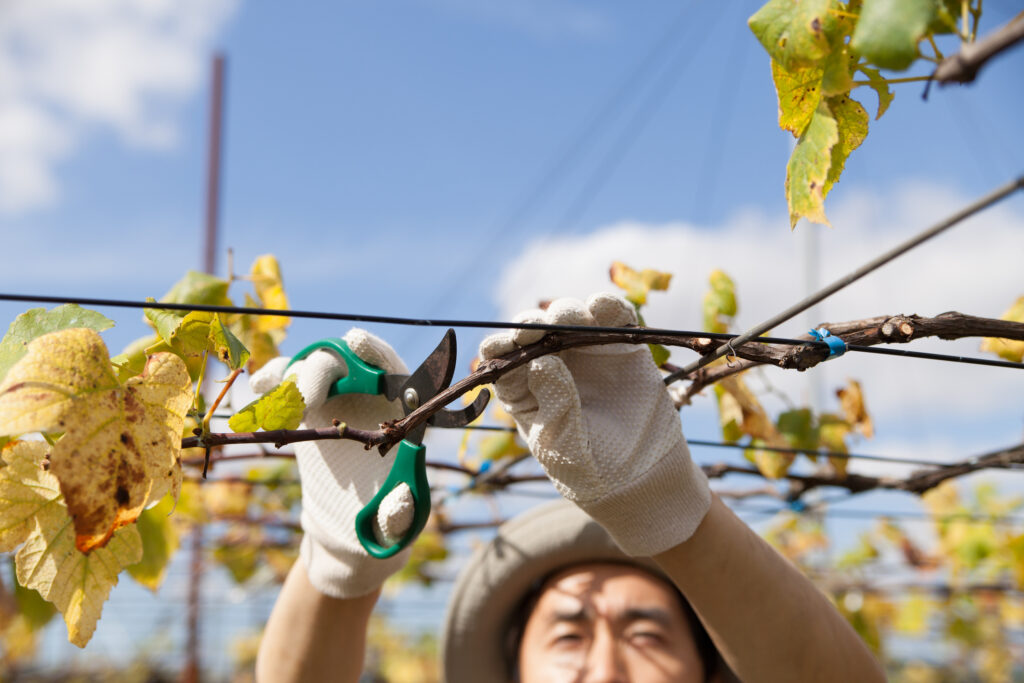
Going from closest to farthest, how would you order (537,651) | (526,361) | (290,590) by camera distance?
(526,361) → (290,590) → (537,651)

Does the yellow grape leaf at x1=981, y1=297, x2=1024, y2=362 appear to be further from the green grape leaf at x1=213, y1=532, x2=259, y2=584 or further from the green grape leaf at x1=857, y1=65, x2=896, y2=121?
the green grape leaf at x1=213, y1=532, x2=259, y2=584

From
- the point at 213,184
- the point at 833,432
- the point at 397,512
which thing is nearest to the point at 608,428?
the point at 397,512

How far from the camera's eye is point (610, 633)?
1.27m

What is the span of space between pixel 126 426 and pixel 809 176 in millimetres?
556

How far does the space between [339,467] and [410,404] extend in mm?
264

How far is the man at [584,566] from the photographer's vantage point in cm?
84

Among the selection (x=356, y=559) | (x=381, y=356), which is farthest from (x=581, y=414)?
(x=356, y=559)

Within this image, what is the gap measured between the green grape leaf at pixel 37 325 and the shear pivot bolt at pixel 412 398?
26 cm

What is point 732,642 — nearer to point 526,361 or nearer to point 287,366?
point 526,361

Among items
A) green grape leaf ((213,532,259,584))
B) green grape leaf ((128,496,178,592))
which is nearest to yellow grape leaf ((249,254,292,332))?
green grape leaf ((128,496,178,592))

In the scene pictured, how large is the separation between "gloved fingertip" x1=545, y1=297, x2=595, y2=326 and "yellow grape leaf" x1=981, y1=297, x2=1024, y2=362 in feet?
1.83

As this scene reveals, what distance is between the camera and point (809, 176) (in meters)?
0.68

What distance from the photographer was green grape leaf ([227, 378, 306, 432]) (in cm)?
71

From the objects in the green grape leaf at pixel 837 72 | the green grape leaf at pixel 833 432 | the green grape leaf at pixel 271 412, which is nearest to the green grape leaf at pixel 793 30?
the green grape leaf at pixel 837 72
